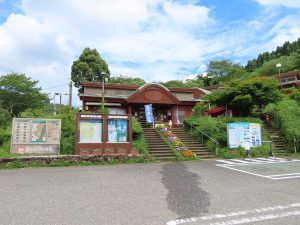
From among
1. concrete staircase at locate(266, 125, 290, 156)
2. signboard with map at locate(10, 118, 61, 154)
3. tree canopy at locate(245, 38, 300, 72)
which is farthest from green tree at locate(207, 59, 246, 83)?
signboard with map at locate(10, 118, 61, 154)

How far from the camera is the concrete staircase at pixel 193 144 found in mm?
15086

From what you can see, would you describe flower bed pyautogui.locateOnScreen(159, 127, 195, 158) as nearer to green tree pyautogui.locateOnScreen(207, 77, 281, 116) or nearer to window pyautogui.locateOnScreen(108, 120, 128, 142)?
window pyautogui.locateOnScreen(108, 120, 128, 142)

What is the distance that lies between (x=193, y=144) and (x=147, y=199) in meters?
11.3

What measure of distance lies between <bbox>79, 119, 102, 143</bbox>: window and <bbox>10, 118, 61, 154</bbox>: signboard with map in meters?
1.21

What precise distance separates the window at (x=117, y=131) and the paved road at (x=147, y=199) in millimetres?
4510

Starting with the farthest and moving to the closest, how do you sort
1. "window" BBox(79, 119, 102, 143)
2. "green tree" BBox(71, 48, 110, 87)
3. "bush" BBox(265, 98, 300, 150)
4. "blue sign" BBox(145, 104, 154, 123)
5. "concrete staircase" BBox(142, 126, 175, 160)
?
"green tree" BBox(71, 48, 110, 87) → "blue sign" BBox(145, 104, 154, 123) → "bush" BBox(265, 98, 300, 150) → "concrete staircase" BBox(142, 126, 175, 160) → "window" BBox(79, 119, 102, 143)

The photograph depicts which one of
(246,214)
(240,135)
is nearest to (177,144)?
(240,135)

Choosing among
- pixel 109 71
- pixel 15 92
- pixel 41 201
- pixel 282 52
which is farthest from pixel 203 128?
pixel 282 52

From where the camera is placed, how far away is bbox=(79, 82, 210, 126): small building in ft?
72.1

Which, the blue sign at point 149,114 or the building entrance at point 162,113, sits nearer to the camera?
the blue sign at point 149,114

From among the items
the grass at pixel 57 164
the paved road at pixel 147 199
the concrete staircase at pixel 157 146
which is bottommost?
the paved road at pixel 147 199

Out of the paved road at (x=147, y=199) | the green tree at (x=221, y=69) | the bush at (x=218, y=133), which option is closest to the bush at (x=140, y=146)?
the bush at (x=218, y=133)

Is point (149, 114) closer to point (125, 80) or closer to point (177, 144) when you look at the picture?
point (177, 144)

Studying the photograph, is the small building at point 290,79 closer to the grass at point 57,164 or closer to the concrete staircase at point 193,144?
the concrete staircase at point 193,144
